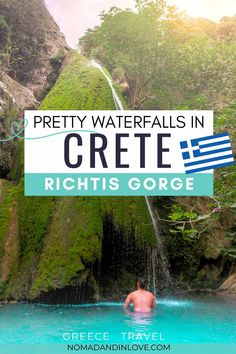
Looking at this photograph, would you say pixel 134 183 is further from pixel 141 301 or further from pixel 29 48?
pixel 29 48

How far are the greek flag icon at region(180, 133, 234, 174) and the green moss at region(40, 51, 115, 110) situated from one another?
5.67 meters

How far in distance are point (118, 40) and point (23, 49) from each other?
5775 millimetres

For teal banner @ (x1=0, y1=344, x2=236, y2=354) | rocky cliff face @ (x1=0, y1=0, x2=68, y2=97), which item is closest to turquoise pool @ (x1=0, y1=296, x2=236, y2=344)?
teal banner @ (x1=0, y1=344, x2=236, y2=354)

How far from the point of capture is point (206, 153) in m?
7.30

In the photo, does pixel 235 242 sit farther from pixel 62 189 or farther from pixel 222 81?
pixel 222 81

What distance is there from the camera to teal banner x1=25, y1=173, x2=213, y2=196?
7.36m

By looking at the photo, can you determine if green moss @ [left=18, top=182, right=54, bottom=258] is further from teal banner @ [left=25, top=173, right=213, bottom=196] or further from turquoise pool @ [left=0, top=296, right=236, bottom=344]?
teal banner @ [left=25, top=173, right=213, bottom=196]

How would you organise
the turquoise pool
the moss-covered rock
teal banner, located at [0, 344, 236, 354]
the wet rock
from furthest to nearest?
the wet rock → the moss-covered rock → the turquoise pool → teal banner, located at [0, 344, 236, 354]

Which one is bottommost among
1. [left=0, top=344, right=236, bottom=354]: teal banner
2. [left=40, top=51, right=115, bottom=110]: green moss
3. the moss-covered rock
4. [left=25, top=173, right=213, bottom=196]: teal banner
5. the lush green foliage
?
[left=0, top=344, right=236, bottom=354]: teal banner

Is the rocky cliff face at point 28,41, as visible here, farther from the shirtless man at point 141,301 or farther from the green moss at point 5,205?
the shirtless man at point 141,301

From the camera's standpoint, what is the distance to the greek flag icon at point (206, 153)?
23.5 ft

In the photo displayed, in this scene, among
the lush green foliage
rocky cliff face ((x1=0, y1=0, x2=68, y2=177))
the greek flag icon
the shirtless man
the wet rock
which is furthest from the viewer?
rocky cliff face ((x1=0, y1=0, x2=68, y2=177))

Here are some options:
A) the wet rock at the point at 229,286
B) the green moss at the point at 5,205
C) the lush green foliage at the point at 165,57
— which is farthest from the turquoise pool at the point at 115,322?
the lush green foliage at the point at 165,57

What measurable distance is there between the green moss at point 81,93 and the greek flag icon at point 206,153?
5.67 m
